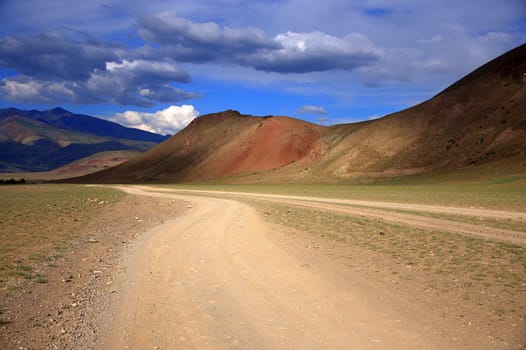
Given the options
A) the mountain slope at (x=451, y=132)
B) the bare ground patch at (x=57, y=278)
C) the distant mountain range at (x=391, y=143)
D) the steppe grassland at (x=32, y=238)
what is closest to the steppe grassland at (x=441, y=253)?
the bare ground patch at (x=57, y=278)

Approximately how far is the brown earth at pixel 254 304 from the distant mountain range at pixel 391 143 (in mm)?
51575

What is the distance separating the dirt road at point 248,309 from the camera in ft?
20.7

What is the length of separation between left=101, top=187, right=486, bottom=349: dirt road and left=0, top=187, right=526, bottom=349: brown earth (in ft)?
0.08

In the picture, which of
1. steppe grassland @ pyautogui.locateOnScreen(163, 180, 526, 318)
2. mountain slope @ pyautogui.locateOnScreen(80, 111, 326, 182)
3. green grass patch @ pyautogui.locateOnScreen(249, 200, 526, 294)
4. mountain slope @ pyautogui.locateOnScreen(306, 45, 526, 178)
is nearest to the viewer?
steppe grassland @ pyautogui.locateOnScreen(163, 180, 526, 318)

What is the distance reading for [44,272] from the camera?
10.9 metres

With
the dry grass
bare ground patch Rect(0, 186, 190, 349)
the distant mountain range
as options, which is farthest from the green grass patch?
the distant mountain range

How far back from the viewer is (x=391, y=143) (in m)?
83.6

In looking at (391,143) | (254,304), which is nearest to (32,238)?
(254,304)

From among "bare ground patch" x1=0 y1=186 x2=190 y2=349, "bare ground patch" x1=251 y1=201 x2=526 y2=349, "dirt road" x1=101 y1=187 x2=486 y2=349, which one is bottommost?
"bare ground patch" x1=0 y1=186 x2=190 y2=349

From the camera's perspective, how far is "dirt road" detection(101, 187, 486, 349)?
6301 mm

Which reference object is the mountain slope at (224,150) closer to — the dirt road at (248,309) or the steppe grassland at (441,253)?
the steppe grassland at (441,253)

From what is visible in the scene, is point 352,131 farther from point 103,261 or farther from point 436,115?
point 103,261

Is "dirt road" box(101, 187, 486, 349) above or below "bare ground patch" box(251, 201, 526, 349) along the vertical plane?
below

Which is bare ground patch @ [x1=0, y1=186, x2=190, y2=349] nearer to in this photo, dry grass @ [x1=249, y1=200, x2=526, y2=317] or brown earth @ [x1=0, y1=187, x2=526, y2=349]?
brown earth @ [x1=0, y1=187, x2=526, y2=349]
